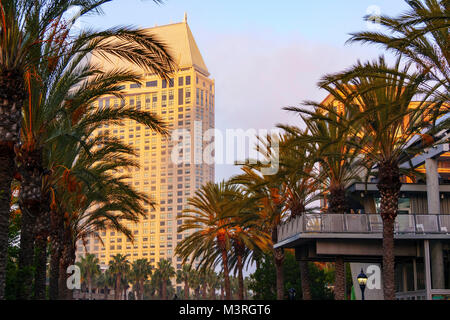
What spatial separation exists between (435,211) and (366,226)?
512cm

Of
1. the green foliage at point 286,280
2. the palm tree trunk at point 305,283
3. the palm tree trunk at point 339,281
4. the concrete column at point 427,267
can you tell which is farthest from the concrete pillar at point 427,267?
the green foliage at point 286,280

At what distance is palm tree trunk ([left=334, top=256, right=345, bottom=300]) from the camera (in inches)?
1245

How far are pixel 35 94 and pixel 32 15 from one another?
14.2ft

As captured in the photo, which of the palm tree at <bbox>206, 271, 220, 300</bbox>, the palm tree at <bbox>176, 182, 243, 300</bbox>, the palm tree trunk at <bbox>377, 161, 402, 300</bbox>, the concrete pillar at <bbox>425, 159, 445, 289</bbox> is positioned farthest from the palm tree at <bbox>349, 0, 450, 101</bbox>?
the palm tree at <bbox>206, 271, 220, 300</bbox>

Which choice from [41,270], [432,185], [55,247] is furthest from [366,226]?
[41,270]

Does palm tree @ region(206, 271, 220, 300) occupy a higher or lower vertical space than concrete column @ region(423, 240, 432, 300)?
lower

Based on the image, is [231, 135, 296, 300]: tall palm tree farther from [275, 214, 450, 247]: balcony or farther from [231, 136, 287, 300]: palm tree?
[275, 214, 450, 247]: balcony

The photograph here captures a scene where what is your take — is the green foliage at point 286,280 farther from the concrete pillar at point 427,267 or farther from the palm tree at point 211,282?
the palm tree at point 211,282

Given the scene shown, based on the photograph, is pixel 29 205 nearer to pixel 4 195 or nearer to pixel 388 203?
pixel 4 195

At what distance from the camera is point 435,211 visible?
3562 cm

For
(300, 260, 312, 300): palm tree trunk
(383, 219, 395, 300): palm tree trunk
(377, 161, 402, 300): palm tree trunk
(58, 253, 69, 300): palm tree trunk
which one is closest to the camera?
(383, 219, 395, 300): palm tree trunk

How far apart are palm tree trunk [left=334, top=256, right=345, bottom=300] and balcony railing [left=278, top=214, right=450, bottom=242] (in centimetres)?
210
